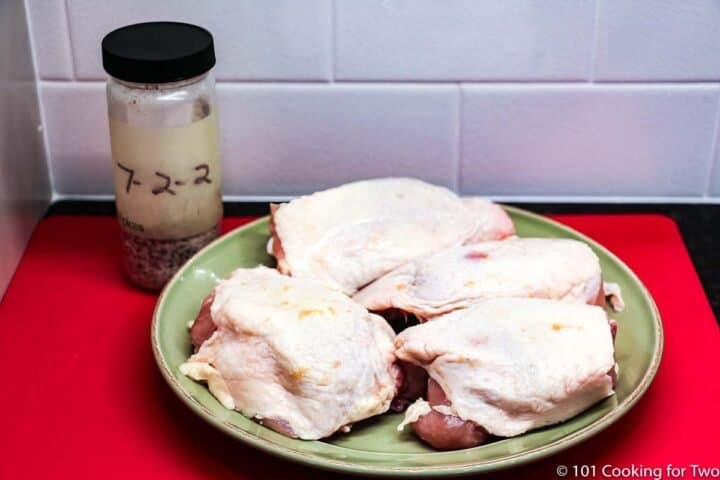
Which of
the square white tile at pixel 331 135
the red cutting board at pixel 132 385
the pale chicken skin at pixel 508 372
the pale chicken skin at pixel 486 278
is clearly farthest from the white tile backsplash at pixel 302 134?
the pale chicken skin at pixel 508 372

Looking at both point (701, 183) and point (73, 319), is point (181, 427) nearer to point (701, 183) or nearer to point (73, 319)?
point (73, 319)

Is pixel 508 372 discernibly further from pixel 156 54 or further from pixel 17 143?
pixel 17 143

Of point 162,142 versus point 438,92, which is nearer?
point 162,142

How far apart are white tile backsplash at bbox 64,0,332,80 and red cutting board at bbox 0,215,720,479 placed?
23cm

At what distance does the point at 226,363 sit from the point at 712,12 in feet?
2.07

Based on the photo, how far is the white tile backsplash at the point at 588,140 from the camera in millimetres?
1192

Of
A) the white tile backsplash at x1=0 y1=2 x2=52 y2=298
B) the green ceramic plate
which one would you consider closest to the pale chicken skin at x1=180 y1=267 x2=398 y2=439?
the green ceramic plate

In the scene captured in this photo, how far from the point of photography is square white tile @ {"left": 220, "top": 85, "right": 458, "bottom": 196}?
119 centimetres

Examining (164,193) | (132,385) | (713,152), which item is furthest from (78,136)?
(713,152)

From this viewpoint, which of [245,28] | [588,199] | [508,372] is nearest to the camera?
[508,372]

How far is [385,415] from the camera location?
933mm

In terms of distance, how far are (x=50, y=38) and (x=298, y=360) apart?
20.5 inches

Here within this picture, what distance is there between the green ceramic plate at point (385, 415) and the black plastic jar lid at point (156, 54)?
194 mm

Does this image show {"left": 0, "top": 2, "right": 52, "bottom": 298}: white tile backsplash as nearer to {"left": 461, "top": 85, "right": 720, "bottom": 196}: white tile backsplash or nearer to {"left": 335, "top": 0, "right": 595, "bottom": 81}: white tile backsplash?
{"left": 335, "top": 0, "right": 595, "bottom": 81}: white tile backsplash
